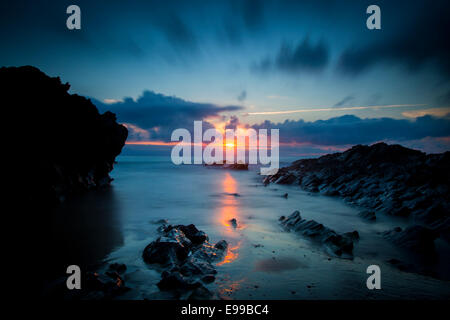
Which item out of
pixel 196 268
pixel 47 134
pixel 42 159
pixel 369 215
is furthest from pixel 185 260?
pixel 47 134

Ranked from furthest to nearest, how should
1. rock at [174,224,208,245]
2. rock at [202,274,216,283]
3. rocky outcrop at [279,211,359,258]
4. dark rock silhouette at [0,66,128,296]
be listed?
rock at [174,224,208,245] < rocky outcrop at [279,211,359,258] < dark rock silhouette at [0,66,128,296] < rock at [202,274,216,283]

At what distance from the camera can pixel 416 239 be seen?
955 cm

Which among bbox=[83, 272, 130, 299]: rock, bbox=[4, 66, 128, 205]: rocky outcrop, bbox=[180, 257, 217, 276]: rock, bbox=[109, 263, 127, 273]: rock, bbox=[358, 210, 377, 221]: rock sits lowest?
bbox=[358, 210, 377, 221]: rock

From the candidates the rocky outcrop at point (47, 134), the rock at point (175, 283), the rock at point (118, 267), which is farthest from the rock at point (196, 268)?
the rocky outcrop at point (47, 134)

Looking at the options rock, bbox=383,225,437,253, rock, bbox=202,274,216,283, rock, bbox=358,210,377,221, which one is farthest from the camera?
rock, bbox=358,210,377,221

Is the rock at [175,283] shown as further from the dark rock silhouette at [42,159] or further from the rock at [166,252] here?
the dark rock silhouette at [42,159]

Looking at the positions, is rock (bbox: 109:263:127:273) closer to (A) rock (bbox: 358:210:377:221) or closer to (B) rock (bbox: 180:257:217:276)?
(B) rock (bbox: 180:257:217:276)

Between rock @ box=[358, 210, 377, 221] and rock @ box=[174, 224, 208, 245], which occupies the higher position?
rock @ box=[174, 224, 208, 245]

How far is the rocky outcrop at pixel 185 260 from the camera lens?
6.05m

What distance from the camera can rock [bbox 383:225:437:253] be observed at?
926 centimetres

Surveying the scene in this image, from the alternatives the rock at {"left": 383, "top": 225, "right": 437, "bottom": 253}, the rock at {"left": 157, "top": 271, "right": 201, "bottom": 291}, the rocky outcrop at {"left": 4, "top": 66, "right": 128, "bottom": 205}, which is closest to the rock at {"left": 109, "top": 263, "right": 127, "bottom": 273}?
the rock at {"left": 157, "top": 271, "right": 201, "bottom": 291}

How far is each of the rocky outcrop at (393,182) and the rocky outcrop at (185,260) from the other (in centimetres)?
1401

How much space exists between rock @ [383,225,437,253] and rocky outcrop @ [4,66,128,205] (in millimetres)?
26392

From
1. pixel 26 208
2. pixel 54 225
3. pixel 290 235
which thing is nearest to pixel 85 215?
pixel 54 225
